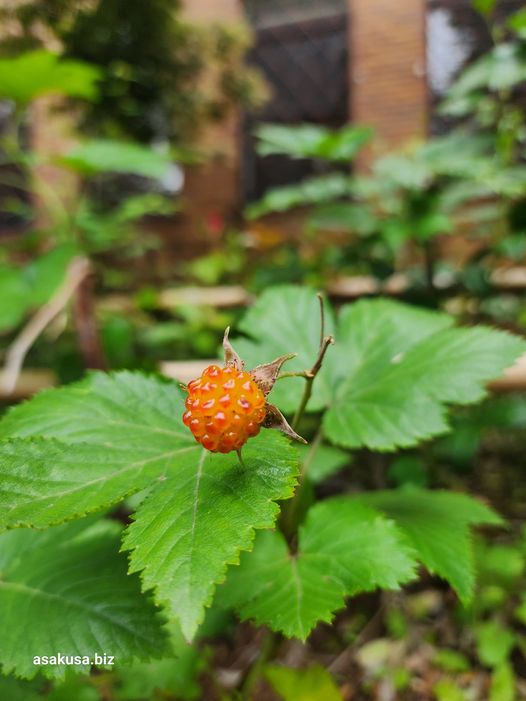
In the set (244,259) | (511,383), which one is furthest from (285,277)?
(244,259)

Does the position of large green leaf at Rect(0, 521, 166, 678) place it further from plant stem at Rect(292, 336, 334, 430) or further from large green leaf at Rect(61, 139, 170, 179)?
large green leaf at Rect(61, 139, 170, 179)

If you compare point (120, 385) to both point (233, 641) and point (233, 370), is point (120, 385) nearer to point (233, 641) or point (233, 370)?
point (233, 370)

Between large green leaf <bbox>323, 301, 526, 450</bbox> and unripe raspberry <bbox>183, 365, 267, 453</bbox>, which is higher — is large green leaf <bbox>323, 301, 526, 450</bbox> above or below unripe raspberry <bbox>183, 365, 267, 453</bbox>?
below

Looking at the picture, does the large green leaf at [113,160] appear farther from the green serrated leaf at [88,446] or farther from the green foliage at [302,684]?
the green foliage at [302,684]

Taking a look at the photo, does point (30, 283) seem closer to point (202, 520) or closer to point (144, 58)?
point (202, 520)

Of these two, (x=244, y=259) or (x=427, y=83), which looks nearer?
(x=244, y=259)

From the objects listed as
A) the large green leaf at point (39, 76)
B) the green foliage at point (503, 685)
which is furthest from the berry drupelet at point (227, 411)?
Result: the large green leaf at point (39, 76)

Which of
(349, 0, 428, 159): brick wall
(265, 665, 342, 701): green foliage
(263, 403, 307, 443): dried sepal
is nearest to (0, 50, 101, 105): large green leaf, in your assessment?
(263, 403, 307, 443): dried sepal
